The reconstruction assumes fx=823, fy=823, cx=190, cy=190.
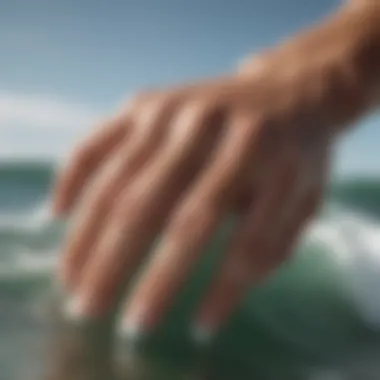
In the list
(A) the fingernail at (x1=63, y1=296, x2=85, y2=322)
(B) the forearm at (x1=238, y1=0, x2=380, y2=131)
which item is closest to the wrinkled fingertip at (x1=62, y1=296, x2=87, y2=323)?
(A) the fingernail at (x1=63, y1=296, x2=85, y2=322)

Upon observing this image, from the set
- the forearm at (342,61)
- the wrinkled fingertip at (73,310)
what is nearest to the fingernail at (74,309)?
the wrinkled fingertip at (73,310)

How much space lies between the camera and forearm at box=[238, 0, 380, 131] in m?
0.37

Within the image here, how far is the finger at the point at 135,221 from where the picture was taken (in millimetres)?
325

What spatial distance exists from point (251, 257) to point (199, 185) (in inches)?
1.4

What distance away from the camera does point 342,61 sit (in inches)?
14.9

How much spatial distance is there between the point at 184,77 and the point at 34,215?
0.36 ft

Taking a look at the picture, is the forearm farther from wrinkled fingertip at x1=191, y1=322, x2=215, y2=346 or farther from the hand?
wrinkled fingertip at x1=191, y1=322, x2=215, y2=346

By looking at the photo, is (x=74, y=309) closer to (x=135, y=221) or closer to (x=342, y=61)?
(x=135, y=221)

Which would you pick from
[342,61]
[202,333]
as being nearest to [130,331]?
[202,333]

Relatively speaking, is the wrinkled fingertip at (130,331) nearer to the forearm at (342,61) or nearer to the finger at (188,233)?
the finger at (188,233)

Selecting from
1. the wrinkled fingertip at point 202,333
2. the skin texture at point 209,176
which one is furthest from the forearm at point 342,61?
the wrinkled fingertip at point 202,333

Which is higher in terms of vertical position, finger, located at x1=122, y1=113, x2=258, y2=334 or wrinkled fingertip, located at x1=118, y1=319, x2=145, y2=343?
finger, located at x1=122, y1=113, x2=258, y2=334

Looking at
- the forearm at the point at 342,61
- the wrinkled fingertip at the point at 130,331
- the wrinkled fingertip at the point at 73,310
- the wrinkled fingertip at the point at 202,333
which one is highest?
the forearm at the point at 342,61

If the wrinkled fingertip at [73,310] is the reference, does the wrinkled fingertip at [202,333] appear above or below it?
below
